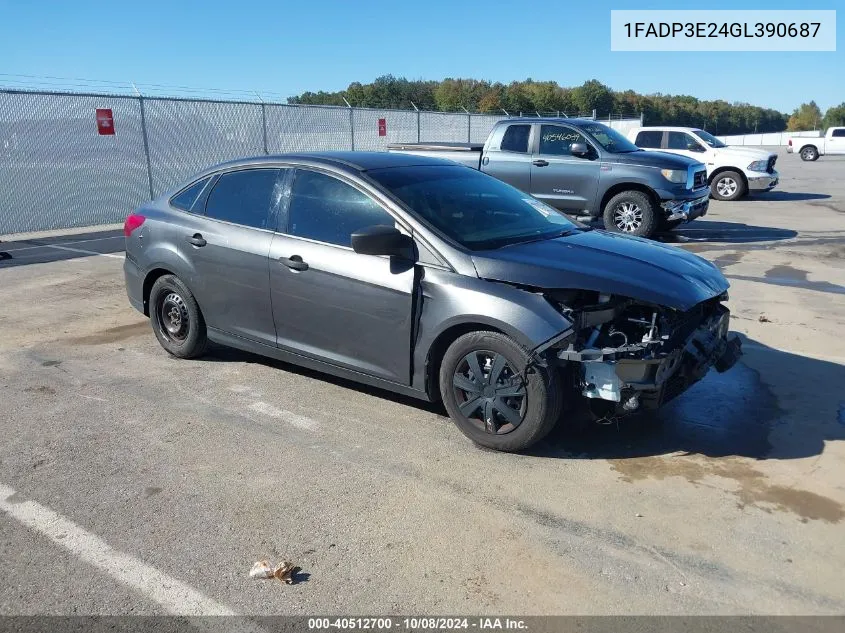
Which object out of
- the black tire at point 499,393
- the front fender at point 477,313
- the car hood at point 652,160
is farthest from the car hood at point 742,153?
the black tire at point 499,393

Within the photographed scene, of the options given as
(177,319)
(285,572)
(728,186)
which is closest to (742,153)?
(728,186)

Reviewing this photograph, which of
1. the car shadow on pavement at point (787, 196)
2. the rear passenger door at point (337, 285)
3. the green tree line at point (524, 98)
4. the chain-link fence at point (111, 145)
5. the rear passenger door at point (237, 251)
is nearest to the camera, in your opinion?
the rear passenger door at point (337, 285)

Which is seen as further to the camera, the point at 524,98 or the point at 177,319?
the point at 524,98

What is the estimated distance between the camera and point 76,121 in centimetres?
1535

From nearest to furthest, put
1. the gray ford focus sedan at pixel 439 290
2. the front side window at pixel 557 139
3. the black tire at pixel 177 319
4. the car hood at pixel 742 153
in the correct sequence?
the gray ford focus sedan at pixel 439 290, the black tire at pixel 177 319, the front side window at pixel 557 139, the car hood at pixel 742 153

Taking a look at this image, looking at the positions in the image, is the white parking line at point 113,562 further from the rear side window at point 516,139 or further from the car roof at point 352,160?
the rear side window at point 516,139

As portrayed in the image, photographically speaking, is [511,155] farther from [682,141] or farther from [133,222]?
[682,141]

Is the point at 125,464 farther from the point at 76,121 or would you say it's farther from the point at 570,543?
the point at 76,121

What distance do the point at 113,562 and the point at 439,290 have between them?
7.16 feet

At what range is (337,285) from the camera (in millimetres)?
4707

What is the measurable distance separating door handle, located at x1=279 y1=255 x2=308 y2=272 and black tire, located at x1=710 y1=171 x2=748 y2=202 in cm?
1623

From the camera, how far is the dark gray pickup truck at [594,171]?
1158 cm

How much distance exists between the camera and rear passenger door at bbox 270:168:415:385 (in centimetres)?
450

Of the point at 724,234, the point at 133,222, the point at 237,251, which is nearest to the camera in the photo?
the point at 237,251
